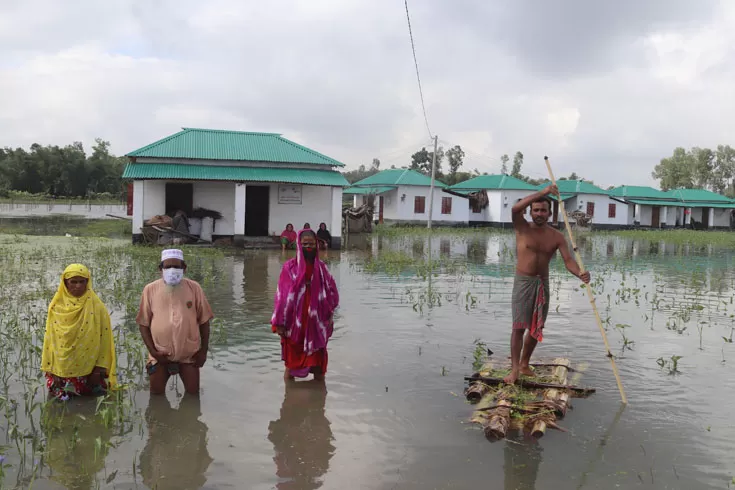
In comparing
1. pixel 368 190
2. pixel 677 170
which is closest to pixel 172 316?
pixel 368 190

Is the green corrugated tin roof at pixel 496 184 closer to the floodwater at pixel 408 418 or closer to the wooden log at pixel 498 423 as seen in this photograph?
the floodwater at pixel 408 418

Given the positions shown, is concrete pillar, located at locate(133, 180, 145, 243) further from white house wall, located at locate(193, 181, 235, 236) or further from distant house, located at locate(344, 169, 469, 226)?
distant house, located at locate(344, 169, 469, 226)

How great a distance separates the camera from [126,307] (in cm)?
954

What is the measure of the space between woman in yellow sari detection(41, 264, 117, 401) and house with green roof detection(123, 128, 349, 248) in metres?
16.5

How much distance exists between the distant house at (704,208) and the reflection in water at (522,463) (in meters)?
55.0

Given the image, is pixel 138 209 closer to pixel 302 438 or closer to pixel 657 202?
pixel 302 438

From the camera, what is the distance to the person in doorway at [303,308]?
605 centimetres

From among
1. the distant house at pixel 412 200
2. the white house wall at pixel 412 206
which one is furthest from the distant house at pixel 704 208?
the distant house at pixel 412 200

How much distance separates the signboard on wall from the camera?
24.2m

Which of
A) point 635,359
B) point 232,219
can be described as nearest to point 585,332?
point 635,359

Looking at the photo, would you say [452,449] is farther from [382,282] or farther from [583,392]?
[382,282]

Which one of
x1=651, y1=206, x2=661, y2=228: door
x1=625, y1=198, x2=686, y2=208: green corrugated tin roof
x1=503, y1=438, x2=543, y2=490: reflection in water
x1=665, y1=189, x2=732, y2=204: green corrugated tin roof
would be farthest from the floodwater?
x1=665, y1=189, x2=732, y2=204: green corrugated tin roof

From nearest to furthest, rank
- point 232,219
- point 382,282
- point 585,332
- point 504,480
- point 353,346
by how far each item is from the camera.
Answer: point 504,480 < point 353,346 < point 585,332 < point 382,282 < point 232,219

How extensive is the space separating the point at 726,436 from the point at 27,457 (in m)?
5.16
